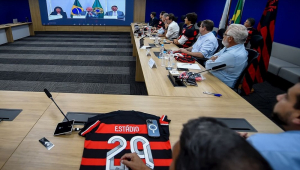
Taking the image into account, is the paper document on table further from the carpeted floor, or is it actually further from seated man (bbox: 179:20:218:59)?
the carpeted floor

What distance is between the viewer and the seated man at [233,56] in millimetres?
2008

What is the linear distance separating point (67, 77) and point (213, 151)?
3704mm

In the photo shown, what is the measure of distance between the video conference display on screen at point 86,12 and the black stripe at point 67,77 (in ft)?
20.4

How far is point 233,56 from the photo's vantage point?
199cm

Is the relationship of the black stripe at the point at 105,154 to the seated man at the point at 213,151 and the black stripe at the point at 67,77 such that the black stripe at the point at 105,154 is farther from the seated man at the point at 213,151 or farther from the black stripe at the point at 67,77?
the black stripe at the point at 67,77

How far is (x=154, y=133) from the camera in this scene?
0.98 meters

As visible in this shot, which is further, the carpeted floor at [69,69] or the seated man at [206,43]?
the carpeted floor at [69,69]

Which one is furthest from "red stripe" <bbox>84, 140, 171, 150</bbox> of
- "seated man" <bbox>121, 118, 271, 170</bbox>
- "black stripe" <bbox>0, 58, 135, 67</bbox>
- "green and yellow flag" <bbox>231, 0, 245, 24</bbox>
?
"green and yellow flag" <bbox>231, 0, 245, 24</bbox>

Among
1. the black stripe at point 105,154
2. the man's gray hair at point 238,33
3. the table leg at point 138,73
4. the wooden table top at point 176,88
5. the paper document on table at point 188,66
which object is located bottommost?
the table leg at point 138,73

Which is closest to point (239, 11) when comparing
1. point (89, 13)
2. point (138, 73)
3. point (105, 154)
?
point (138, 73)

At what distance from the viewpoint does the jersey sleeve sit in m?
0.97

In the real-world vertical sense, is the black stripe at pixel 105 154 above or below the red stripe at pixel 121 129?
below

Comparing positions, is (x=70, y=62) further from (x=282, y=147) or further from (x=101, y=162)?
(x=282, y=147)

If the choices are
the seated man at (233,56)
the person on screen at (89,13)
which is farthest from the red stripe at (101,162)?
the person on screen at (89,13)
